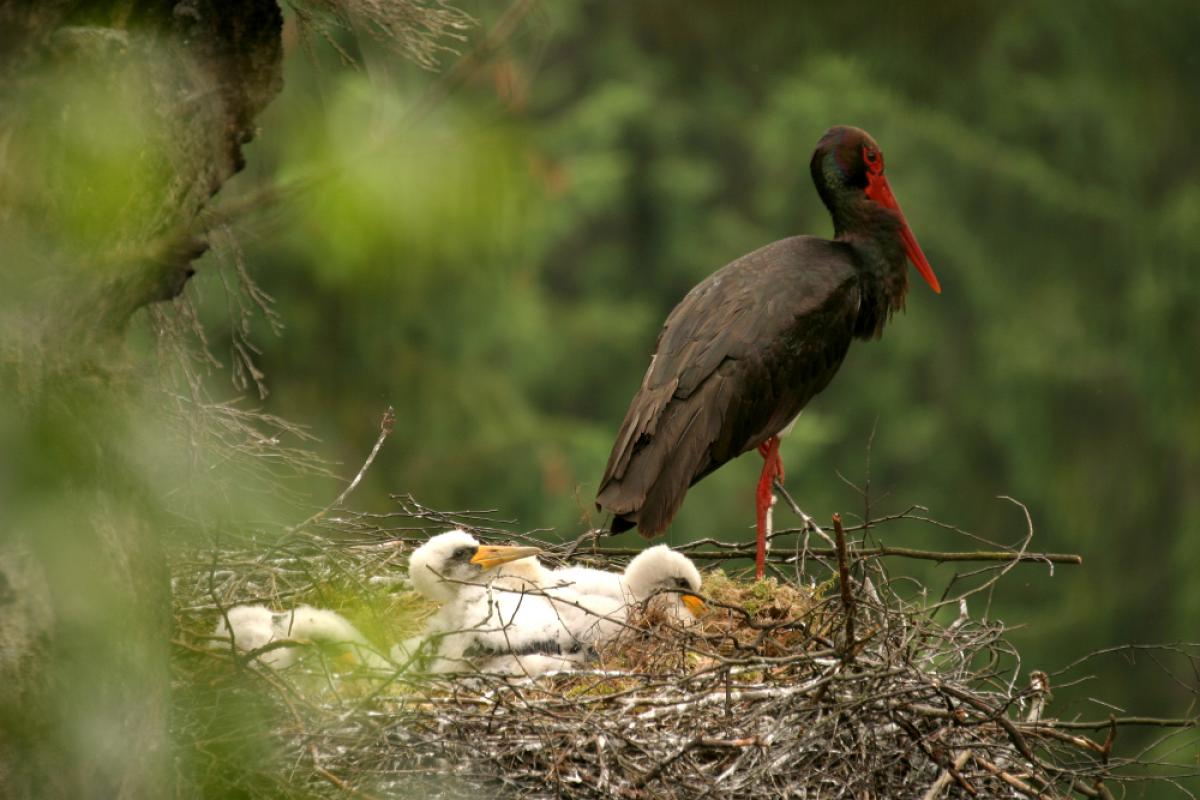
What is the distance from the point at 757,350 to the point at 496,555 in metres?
1.09

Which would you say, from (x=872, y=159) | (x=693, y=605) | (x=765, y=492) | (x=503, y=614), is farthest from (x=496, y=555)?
(x=872, y=159)

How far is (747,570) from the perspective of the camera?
17.1 ft

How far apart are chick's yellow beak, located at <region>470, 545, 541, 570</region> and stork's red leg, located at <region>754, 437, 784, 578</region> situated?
79 centimetres

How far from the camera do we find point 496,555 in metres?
4.48

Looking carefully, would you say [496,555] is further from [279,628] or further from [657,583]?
[279,628]

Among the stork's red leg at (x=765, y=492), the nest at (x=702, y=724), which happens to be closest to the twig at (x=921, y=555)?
the stork's red leg at (x=765, y=492)

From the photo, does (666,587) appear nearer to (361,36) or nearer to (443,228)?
(361,36)

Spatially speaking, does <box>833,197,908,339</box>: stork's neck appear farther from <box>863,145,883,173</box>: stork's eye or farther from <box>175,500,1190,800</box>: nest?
<box>175,500,1190,800</box>: nest

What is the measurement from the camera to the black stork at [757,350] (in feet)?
16.0

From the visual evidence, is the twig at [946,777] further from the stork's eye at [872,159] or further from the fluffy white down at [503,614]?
the stork's eye at [872,159]

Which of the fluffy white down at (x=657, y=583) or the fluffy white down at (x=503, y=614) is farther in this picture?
the fluffy white down at (x=657, y=583)

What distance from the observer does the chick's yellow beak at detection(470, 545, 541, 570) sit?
4454 millimetres

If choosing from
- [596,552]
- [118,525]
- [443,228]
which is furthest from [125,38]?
[596,552]

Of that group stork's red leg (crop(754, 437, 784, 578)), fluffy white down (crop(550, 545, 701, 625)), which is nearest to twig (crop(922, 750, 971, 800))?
fluffy white down (crop(550, 545, 701, 625))
